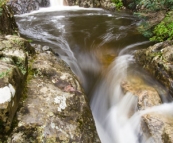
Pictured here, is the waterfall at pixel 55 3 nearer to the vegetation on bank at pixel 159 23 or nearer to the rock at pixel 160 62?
the vegetation on bank at pixel 159 23

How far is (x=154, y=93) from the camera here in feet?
14.8

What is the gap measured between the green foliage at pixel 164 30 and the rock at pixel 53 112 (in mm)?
4375

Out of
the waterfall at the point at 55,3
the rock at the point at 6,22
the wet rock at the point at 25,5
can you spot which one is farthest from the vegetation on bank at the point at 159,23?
the waterfall at the point at 55,3

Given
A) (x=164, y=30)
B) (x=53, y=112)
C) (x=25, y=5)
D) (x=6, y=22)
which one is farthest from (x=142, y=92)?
(x=25, y=5)

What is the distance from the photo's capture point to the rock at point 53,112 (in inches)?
120

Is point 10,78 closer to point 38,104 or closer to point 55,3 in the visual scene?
point 38,104

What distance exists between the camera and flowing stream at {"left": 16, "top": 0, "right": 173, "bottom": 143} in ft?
15.0

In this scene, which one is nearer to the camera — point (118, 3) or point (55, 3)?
point (118, 3)

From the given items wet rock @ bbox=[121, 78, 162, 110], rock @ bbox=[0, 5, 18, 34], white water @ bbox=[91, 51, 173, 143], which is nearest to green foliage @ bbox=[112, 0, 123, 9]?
rock @ bbox=[0, 5, 18, 34]

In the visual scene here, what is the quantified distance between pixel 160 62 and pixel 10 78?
3.83m

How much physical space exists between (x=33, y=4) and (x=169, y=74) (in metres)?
11.4

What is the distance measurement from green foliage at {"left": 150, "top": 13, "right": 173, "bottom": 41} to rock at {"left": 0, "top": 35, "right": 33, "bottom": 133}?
5.00m

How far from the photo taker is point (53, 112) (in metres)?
3.40

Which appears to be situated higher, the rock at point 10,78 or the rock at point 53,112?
the rock at point 10,78
